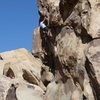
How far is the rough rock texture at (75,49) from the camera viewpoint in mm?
19297

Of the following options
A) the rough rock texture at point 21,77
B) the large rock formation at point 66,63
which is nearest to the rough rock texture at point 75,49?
the large rock formation at point 66,63

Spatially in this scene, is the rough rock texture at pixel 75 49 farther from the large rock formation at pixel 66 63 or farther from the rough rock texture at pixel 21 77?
the rough rock texture at pixel 21 77

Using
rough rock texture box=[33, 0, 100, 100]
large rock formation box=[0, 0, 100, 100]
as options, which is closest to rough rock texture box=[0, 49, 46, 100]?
large rock formation box=[0, 0, 100, 100]

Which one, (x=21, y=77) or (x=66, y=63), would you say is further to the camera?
(x=21, y=77)

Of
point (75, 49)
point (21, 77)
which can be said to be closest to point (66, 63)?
point (75, 49)

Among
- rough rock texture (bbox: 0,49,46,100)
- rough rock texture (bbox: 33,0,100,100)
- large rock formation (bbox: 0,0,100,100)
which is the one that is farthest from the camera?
rough rock texture (bbox: 0,49,46,100)

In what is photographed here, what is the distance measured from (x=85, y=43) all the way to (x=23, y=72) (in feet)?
32.2

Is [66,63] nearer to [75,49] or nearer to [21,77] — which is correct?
[75,49]

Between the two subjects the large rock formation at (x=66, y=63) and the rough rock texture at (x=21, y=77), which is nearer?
the large rock formation at (x=66, y=63)

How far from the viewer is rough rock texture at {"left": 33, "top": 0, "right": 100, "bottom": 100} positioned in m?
19.3

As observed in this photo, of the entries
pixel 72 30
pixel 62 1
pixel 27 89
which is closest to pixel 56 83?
pixel 27 89

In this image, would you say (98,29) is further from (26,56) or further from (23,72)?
(26,56)

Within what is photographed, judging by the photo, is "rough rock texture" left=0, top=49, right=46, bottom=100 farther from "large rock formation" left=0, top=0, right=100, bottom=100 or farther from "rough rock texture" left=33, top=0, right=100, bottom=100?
"rough rock texture" left=33, top=0, right=100, bottom=100

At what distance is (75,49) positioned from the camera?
71.4 feet
